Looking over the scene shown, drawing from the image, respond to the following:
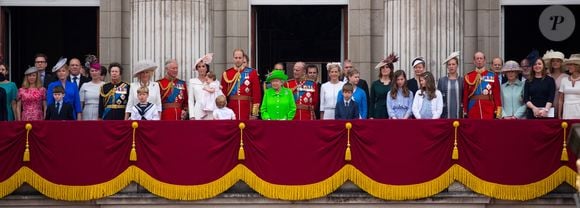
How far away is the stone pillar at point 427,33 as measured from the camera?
1303 inches

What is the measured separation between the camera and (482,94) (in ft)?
99.0

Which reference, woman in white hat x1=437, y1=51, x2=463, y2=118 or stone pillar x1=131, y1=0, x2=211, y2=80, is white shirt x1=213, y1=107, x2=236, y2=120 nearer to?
stone pillar x1=131, y1=0, x2=211, y2=80

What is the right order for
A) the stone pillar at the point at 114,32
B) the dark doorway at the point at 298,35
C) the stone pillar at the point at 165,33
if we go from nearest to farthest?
the stone pillar at the point at 165,33 < the stone pillar at the point at 114,32 < the dark doorway at the point at 298,35

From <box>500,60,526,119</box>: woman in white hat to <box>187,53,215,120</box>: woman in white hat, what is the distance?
513 centimetres

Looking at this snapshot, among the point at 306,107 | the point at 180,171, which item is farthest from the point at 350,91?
the point at 180,171

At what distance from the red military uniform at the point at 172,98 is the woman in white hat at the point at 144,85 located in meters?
0.21

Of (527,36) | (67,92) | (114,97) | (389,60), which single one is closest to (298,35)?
(527,36)

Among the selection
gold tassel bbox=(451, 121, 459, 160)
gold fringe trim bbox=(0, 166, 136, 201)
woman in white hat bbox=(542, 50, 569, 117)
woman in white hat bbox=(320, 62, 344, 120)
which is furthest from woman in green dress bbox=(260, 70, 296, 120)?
woman in white hat bbox=(542, 50, 569, 117)

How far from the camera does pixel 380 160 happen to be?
28797 mm

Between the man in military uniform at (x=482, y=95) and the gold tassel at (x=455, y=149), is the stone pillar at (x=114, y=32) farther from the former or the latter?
the gold tassel at (x=455, y=149)

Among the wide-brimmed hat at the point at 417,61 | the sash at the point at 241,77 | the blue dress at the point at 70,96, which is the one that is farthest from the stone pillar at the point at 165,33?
the wide-brimmed hat at the point at 417,61

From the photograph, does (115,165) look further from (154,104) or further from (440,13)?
(440,13)

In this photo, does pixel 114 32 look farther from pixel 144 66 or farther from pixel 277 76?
pixel 277 76

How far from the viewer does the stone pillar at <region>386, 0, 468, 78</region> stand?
33094 millimetres
